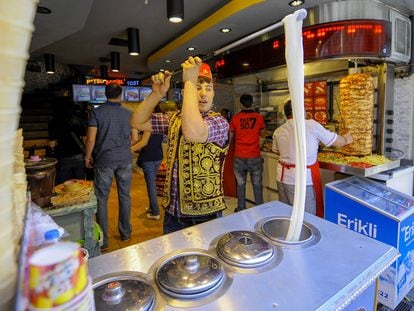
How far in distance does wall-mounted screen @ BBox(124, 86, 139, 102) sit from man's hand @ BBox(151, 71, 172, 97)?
7.34 meters

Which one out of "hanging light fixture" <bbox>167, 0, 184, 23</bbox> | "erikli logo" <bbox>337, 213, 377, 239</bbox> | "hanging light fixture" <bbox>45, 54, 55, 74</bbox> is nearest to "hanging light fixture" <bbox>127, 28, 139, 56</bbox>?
"hanging light fixture" <bbox>167, 0, 184, 23</bbox>

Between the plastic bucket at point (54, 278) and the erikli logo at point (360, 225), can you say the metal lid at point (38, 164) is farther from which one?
the erikli logo at point (360, 225)

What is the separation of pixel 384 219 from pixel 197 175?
1417 mm

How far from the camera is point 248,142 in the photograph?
3.43 metres

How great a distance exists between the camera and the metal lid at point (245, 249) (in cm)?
81

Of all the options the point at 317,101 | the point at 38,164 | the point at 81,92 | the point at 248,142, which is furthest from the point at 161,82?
the point at 81,92

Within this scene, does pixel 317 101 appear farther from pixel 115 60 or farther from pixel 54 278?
pixel 115 60

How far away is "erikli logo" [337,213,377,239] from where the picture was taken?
6.59 feet

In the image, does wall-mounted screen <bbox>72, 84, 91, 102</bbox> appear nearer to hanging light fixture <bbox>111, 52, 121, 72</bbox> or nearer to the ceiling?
the ceiling

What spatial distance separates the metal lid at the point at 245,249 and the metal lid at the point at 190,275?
2.4 inches

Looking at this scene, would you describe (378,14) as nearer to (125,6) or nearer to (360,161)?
(360,161)

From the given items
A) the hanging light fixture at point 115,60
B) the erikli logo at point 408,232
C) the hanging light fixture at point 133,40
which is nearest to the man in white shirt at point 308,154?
the erikli logo at point 408,232

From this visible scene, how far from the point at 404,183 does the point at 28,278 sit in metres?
3.15

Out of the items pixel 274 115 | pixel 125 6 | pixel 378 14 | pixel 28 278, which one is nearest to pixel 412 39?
pixel 378 14
